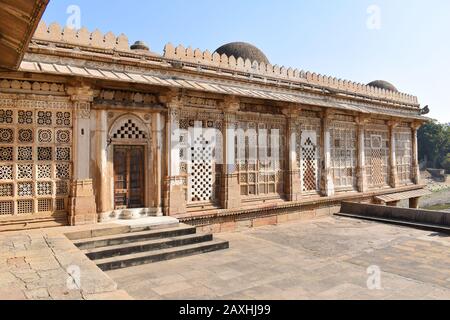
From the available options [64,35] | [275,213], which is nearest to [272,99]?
[275,213]

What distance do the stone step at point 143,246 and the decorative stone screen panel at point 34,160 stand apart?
211 cm

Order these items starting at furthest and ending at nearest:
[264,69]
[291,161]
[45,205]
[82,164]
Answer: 1. [291,161]
2. [264,69]
3. [82,164]
4. [45,205]

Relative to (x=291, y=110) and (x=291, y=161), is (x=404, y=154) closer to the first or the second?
(x=291, y=161)

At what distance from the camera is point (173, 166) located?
914 centimetres

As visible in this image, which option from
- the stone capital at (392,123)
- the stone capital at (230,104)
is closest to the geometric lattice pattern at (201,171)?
the stone capital at (230,104)

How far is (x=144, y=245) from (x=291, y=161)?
6.60m

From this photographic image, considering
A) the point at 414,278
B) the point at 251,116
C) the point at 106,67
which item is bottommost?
the point at 414,278

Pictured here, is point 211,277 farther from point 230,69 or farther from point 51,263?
point 230,69

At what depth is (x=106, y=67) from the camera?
330 inches

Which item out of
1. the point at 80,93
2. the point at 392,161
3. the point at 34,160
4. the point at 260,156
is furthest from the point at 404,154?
the point at 34,160

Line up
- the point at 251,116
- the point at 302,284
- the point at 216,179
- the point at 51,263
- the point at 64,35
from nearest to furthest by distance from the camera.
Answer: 1. the point at 51,263
2. the point at 302,284
3. the point at 64,35
4. the point at 216,179
5. the point at 251,116

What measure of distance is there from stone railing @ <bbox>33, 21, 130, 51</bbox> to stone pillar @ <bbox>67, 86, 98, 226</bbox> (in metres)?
1.24

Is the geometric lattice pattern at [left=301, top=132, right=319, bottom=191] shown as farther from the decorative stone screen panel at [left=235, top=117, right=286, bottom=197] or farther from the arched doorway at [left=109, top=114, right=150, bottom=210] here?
the arched doorway at [left=109, top=114, right=150, bottom=210]
